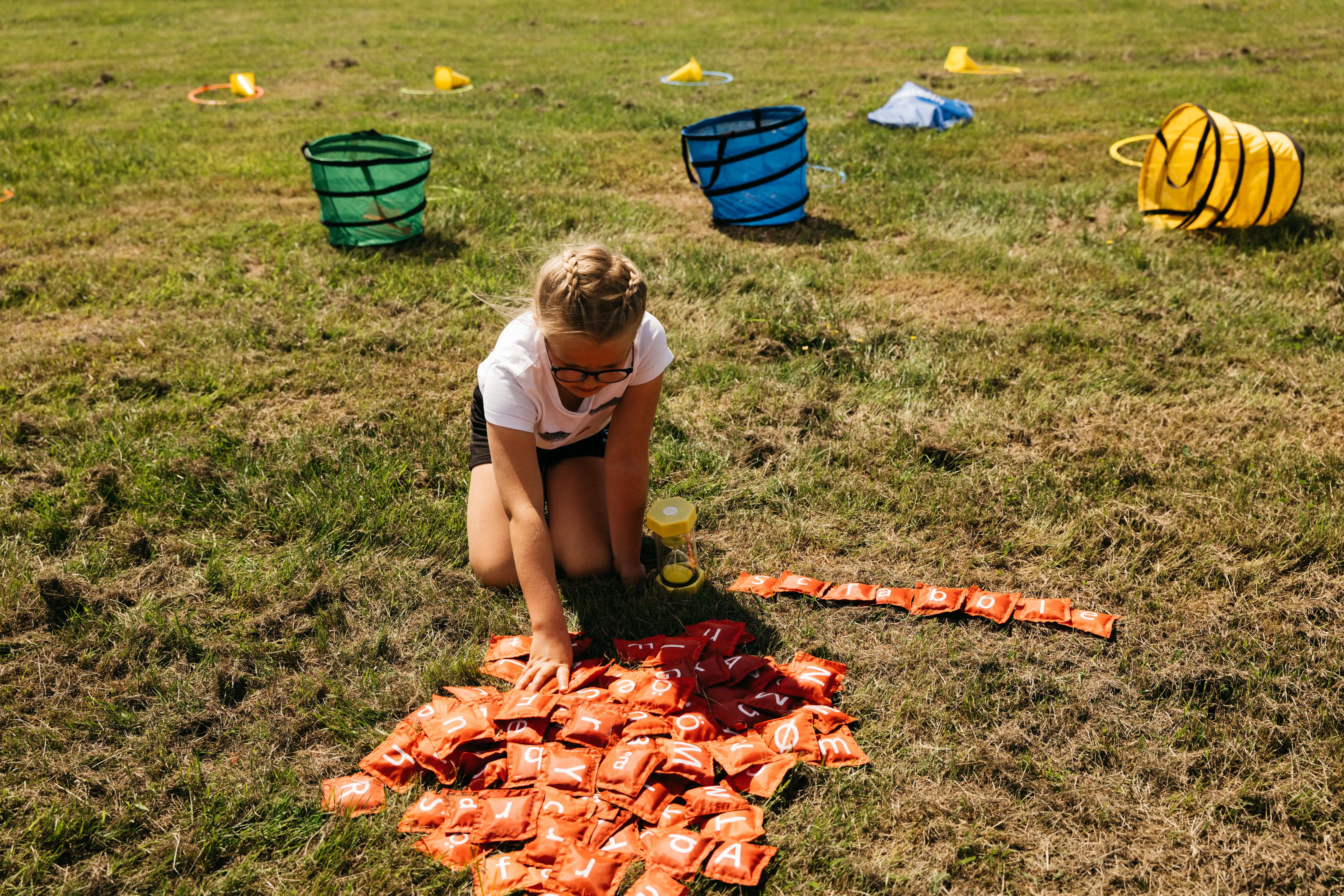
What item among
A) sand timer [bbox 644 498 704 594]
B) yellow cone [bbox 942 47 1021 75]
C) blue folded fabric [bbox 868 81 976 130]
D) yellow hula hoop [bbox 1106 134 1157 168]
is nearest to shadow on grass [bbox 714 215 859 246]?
yellow hula hoop [bbox 1106 134 1157 168]

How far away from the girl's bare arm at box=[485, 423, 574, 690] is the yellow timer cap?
1.39 ft

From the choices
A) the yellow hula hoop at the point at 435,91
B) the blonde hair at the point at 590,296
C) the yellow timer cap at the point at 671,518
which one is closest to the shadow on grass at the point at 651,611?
the yellow timer cap at the point at 671,518

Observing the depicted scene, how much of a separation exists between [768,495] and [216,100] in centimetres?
994

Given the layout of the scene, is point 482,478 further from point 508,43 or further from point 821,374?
point 508,43

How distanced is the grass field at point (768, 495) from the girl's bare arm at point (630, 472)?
18 centimetres

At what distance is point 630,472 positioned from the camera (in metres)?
3.04

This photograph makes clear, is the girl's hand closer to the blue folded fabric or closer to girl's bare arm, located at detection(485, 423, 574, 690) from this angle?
girl's bare arm, located at detection(485, 423, 574, 690)

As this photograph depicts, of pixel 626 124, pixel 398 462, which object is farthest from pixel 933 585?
pixel 626 124

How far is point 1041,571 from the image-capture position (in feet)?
10.5

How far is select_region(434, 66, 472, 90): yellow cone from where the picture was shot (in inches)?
424

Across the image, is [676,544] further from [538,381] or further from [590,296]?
[590,296]

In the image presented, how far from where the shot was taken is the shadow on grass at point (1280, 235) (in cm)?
554

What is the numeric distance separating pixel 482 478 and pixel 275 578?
0.79 metres

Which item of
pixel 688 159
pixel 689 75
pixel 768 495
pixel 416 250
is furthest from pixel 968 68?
pixel 768 495
